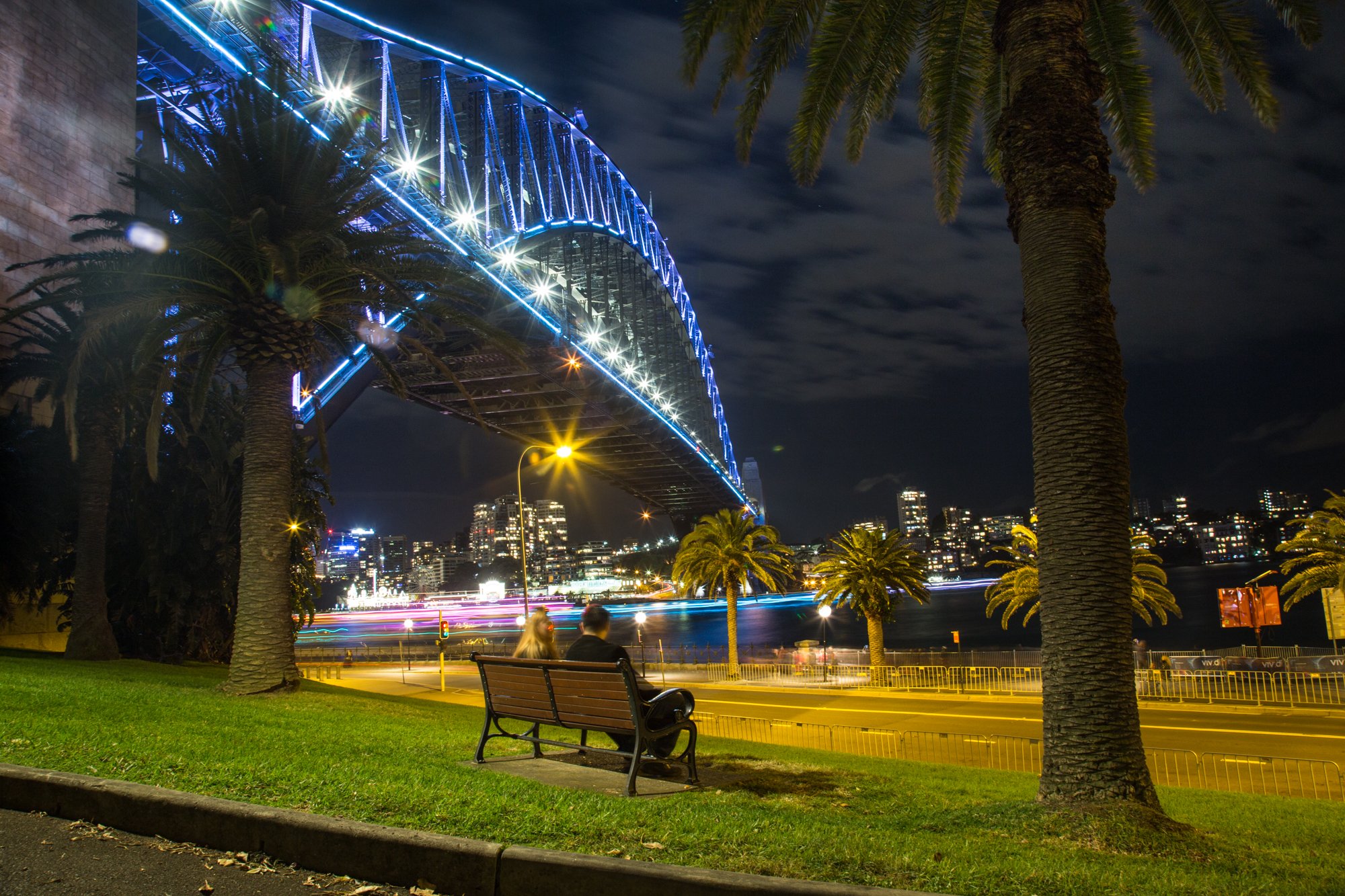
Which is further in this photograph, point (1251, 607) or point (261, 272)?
point (1251, 607)

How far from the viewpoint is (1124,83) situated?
32.1 feet

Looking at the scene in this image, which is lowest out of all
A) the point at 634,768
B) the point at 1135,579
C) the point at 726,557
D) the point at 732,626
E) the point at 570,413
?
the point at 732,626

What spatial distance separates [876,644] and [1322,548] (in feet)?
44.6

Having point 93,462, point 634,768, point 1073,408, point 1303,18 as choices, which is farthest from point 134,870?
point 93,462

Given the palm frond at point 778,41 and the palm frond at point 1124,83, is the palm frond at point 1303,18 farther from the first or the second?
the palm frond at point 778,41

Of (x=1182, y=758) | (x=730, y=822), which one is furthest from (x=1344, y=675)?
(x=730, y=822)

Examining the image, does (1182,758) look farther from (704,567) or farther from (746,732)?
(704,567)

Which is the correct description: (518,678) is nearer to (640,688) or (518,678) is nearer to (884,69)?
(640,688)

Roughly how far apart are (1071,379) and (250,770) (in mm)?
5519

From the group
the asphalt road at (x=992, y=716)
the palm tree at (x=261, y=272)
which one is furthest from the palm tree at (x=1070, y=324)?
the asphalt road at (x=992, y=716)

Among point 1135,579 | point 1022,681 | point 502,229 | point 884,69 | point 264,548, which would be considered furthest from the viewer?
point 502,229

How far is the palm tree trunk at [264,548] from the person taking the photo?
11969 mm

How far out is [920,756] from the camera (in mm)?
13734

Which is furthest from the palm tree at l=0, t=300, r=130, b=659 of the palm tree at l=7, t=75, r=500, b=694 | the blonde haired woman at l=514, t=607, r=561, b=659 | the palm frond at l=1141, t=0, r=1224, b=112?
the palm frond at l=1141, t=0, r=1224, b=112
